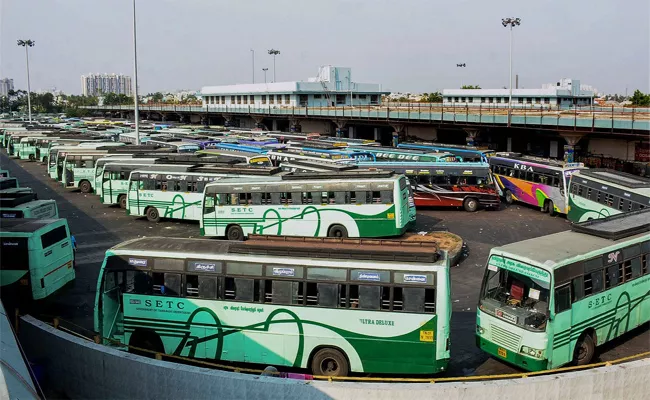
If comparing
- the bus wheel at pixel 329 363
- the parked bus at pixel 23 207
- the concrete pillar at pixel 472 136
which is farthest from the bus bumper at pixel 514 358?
the concrete pillar at pixel 472 136

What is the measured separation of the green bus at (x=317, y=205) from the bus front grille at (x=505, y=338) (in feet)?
29.6

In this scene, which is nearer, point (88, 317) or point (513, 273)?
point (513, 273)

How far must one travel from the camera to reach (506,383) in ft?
28.5

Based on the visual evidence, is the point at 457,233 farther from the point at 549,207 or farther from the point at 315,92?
the point at 315,92

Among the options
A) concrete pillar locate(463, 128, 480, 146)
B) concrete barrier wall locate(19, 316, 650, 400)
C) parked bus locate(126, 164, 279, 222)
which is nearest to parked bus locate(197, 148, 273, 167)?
parked bus locate(126, 164, 279, 222)

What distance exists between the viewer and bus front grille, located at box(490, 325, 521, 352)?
1045 centimetres

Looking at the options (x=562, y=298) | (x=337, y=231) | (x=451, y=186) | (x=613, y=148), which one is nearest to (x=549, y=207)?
(x=451, y=186)

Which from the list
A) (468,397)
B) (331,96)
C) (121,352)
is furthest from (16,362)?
(331,96)

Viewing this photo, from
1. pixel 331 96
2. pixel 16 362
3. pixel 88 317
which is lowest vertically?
pixel 88 317

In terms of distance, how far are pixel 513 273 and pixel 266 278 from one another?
4.45 meters

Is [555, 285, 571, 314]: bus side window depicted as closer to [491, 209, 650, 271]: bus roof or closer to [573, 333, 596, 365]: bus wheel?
[491, 209, 650, 271]: bus roof

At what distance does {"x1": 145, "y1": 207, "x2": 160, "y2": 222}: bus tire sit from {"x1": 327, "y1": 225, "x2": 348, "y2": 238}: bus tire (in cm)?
842

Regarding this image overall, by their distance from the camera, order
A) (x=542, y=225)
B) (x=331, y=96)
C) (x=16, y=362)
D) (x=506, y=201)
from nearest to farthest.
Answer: (x=16, y=362), (x=542, y=225), (x=506, y=201), (x=331, y=96)

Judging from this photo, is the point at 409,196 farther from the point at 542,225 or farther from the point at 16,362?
the point at 16,362
